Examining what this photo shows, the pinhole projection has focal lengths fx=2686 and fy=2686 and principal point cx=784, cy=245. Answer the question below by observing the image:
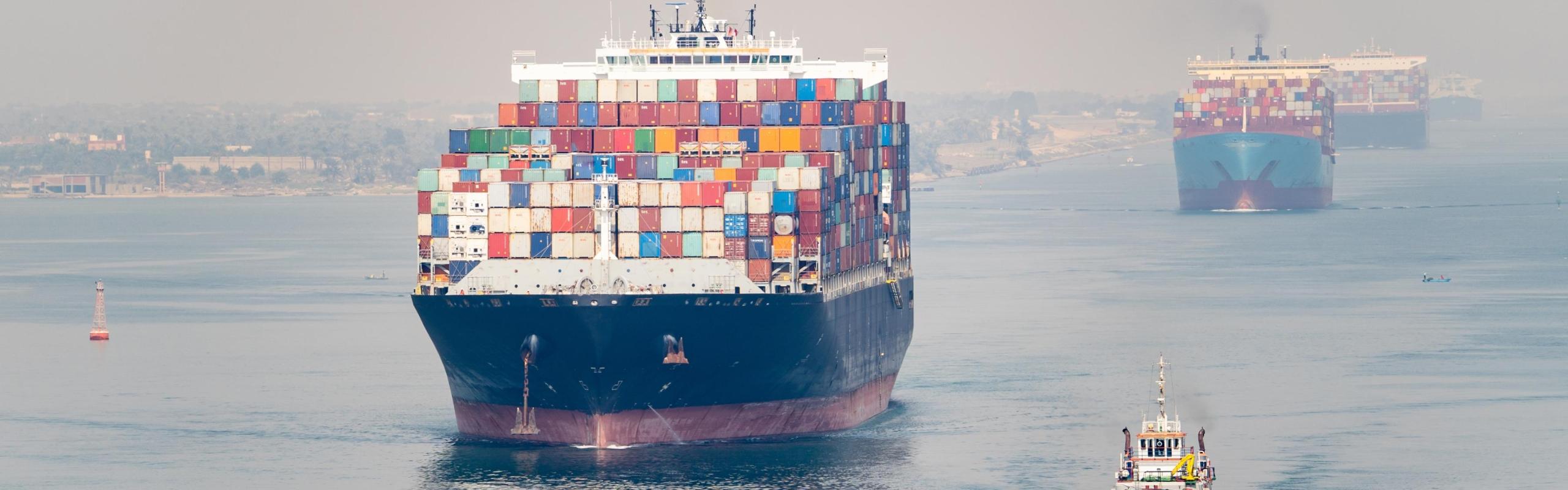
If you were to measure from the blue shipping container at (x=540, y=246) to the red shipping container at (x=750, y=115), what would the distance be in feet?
31.8

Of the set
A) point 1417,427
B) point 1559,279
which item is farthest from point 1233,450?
point 1559,279

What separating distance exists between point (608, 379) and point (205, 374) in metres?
29.8

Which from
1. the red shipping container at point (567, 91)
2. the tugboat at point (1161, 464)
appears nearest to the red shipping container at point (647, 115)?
the red shipping container at point (567, 91)

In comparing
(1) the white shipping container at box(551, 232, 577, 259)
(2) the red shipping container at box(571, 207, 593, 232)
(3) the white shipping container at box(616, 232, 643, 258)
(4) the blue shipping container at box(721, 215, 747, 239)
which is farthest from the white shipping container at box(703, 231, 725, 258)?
(1) the white shipping container at box(551, 232, 577, 259)

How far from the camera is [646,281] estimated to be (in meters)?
71.9

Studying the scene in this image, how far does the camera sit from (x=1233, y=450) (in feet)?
249

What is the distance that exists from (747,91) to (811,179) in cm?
888

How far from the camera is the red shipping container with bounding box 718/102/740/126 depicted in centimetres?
8019

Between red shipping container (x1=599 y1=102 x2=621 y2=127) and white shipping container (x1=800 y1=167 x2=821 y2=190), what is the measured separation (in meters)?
8.87

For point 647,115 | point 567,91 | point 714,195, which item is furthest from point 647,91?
point 714,195

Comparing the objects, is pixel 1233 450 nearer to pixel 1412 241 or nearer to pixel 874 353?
pixel 874 353

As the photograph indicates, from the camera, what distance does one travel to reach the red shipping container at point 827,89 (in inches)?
3209

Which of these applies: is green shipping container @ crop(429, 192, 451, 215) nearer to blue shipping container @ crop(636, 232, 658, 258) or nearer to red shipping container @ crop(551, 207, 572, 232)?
red shipping container @ crop(551, 207, 572, 232)

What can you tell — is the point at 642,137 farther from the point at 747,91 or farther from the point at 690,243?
the point at 690,243
